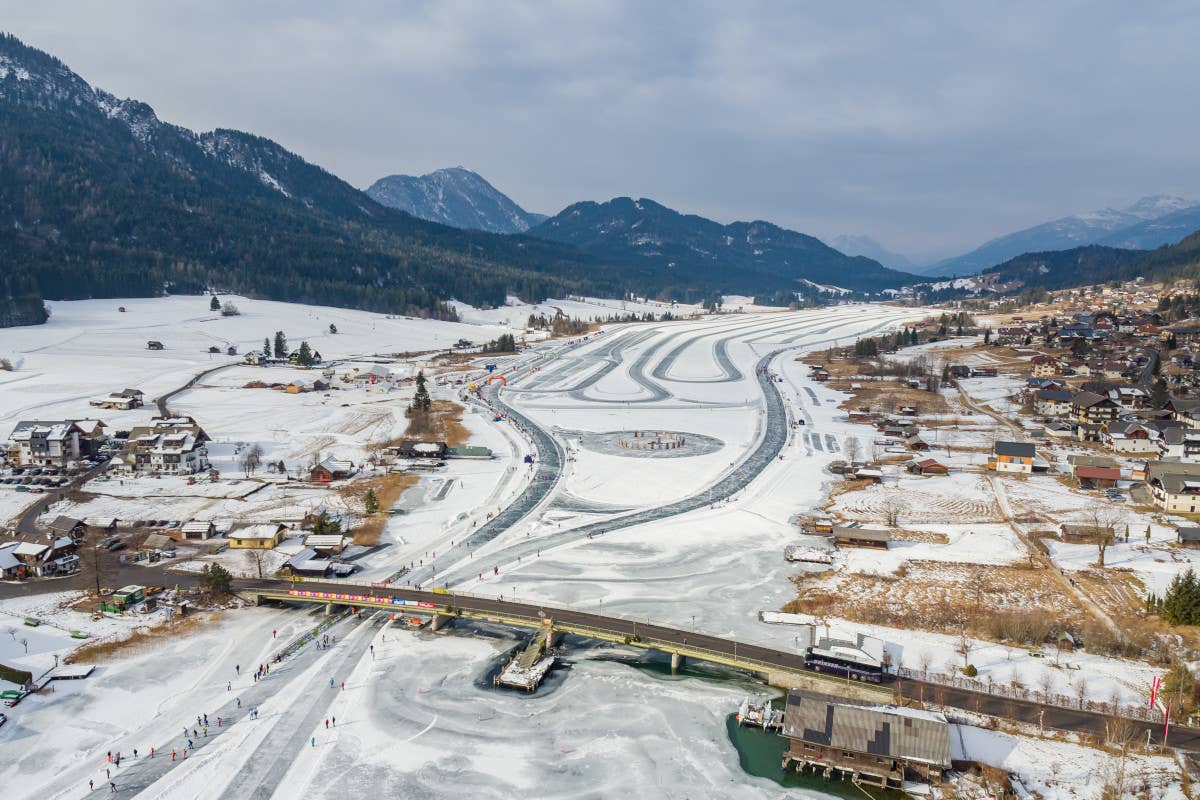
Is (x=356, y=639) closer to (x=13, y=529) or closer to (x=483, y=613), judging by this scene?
(x=483, y=613)

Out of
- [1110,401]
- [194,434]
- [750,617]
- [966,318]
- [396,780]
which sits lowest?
[396,780]

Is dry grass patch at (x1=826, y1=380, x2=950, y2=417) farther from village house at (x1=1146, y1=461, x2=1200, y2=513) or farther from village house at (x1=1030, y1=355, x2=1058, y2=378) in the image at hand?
village house at (x1=1146, y1=461, x2=1200, y2=513)

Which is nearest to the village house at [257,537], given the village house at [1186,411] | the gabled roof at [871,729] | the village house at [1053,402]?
the gabled roof at [871,729]

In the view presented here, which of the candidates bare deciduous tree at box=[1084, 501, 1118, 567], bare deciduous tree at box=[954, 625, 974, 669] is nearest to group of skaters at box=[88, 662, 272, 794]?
bare deciduous tree at box=[954, 625, 974, 669]

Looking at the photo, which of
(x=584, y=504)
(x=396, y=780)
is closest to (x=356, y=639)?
(x=396, y=780)

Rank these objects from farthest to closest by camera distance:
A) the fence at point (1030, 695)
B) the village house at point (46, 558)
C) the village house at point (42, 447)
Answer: the village house at point (42, 447)
the village house at point (46, 558)
the fence at point (1030, 695)

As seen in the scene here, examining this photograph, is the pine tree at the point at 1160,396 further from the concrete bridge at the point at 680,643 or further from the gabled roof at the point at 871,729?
the gabled roof at the point at 871,729

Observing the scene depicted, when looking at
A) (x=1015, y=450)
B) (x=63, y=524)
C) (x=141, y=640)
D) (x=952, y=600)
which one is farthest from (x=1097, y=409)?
(x=63, y=524)
